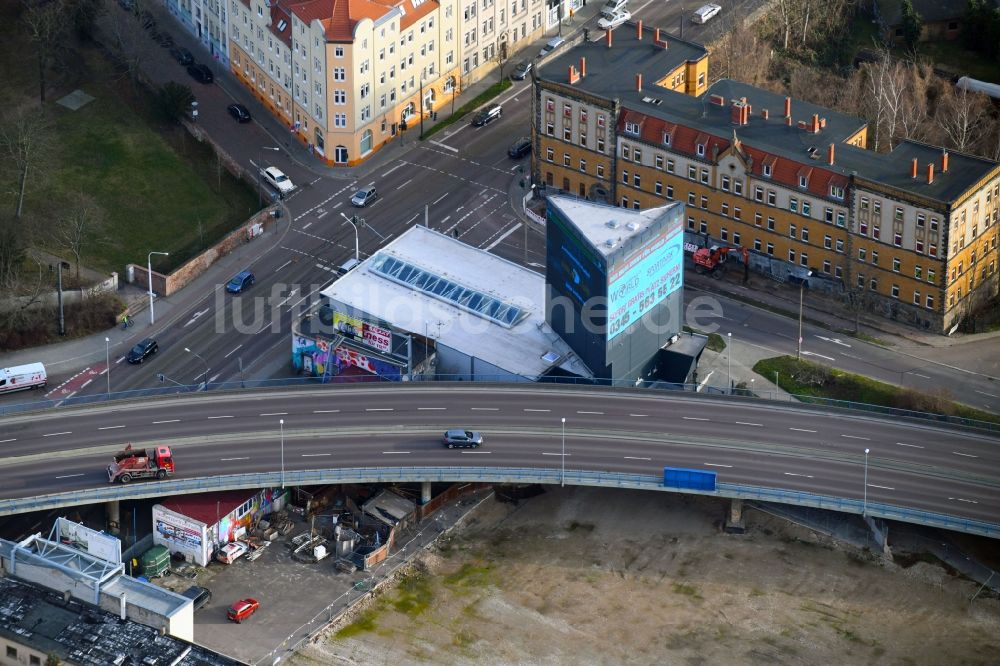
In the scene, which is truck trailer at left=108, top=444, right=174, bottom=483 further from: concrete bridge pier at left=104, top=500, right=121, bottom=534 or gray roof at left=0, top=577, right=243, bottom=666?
gray roof at left=0, top=577, right=243, bottom=666

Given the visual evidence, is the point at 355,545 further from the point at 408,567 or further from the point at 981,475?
the point at 981,475

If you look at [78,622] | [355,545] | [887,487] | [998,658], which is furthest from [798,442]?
[78,622]

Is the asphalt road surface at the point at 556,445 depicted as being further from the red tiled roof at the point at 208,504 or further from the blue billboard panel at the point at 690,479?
the red tiled roof at the point at 208,504

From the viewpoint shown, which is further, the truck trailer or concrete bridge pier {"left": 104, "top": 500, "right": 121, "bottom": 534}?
concrete bridge pier {"left": 104, "top": 500, "right": 121, "bottom": 534}

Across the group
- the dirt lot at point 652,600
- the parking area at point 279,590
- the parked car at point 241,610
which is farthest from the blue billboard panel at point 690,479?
the parked car at point 241,610

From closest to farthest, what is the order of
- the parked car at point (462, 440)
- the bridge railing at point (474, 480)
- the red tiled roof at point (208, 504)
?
the bridge railing at point (474, 480)
the red tiled roof at point (208, 504)
the parked car at point (462, 440)

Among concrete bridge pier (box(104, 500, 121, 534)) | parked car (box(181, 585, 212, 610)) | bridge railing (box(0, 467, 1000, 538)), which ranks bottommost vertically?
parked car (box(181, 585, 212, 610))

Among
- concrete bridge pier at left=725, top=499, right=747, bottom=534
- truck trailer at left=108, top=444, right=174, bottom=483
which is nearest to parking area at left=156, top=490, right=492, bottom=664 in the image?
truck trailer at left=108, top=444, right=174, bottom=483
